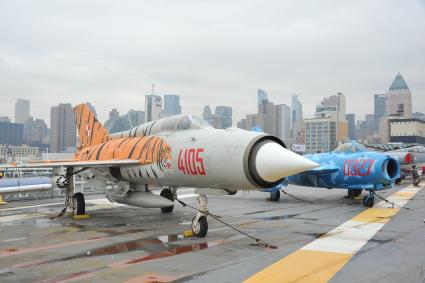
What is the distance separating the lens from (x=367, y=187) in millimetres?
14492

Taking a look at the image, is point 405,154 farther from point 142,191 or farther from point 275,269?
point 275,269

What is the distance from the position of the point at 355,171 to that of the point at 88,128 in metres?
10.1

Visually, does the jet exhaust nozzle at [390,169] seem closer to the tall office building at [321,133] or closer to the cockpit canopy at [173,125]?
the cockpit canopy at [173,125]

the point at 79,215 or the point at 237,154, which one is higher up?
the point at 237,154

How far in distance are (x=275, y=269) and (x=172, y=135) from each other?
4881 mm

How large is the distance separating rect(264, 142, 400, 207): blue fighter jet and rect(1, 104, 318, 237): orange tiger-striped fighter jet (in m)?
6.14

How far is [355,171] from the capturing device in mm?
14609

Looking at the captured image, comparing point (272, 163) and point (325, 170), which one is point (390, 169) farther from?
point (272, 163)

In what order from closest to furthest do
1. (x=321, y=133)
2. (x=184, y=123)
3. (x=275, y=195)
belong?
(x=184, y=123) → (x=275, y=195) → (x=321, y=133)

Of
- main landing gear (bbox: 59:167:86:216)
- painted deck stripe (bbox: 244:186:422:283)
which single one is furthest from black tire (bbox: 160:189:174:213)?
painted deck stripe (bbox: 244:186:422:283)

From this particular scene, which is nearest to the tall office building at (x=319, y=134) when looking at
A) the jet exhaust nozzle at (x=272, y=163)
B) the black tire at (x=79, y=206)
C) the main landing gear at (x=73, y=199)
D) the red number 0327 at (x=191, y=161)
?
the main landing gear at (x=73, y=199)

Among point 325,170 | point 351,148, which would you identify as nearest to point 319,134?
point 351,148

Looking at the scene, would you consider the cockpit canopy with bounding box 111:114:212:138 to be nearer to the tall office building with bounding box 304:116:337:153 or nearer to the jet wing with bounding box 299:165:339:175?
the jet wing with bounding box 299:165:339:175

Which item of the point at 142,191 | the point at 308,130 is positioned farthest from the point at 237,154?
the point at 308,130
